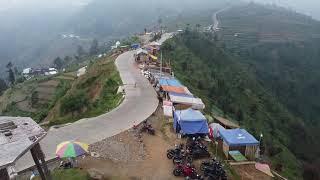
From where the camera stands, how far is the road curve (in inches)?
1021

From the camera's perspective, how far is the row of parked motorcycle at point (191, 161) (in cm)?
2252

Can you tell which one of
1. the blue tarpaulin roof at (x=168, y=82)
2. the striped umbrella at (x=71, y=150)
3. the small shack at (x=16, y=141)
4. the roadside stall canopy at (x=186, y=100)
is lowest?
the roadside stall canopy at (x=186, y=100)

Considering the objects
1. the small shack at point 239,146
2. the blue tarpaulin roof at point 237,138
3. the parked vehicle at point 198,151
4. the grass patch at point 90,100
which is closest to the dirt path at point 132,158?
the parked vehicle at point 198,151

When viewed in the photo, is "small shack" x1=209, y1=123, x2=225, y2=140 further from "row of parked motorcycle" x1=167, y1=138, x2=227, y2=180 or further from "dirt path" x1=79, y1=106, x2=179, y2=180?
"dirt path" x1=79, y1=106, x2=179, y2=180

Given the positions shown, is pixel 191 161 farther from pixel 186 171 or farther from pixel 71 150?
pixel 71 150

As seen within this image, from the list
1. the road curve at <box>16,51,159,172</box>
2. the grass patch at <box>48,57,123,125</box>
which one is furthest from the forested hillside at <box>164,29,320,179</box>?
the grass patch at <box>48,57,123,125</box>

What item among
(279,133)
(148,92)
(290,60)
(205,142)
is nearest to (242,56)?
(290,60)

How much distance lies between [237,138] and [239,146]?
0.52 m

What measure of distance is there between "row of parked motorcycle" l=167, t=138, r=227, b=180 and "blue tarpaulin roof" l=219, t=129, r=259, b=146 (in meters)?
1.61

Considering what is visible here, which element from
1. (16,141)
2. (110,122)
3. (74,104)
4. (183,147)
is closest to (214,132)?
(183,147)

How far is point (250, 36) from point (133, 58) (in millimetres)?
89729

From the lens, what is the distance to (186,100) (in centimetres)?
3512

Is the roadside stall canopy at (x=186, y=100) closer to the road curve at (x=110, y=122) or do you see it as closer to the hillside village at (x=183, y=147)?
the road curve at (x=110, y=122)

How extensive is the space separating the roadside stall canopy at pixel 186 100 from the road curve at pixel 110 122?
1642mm
